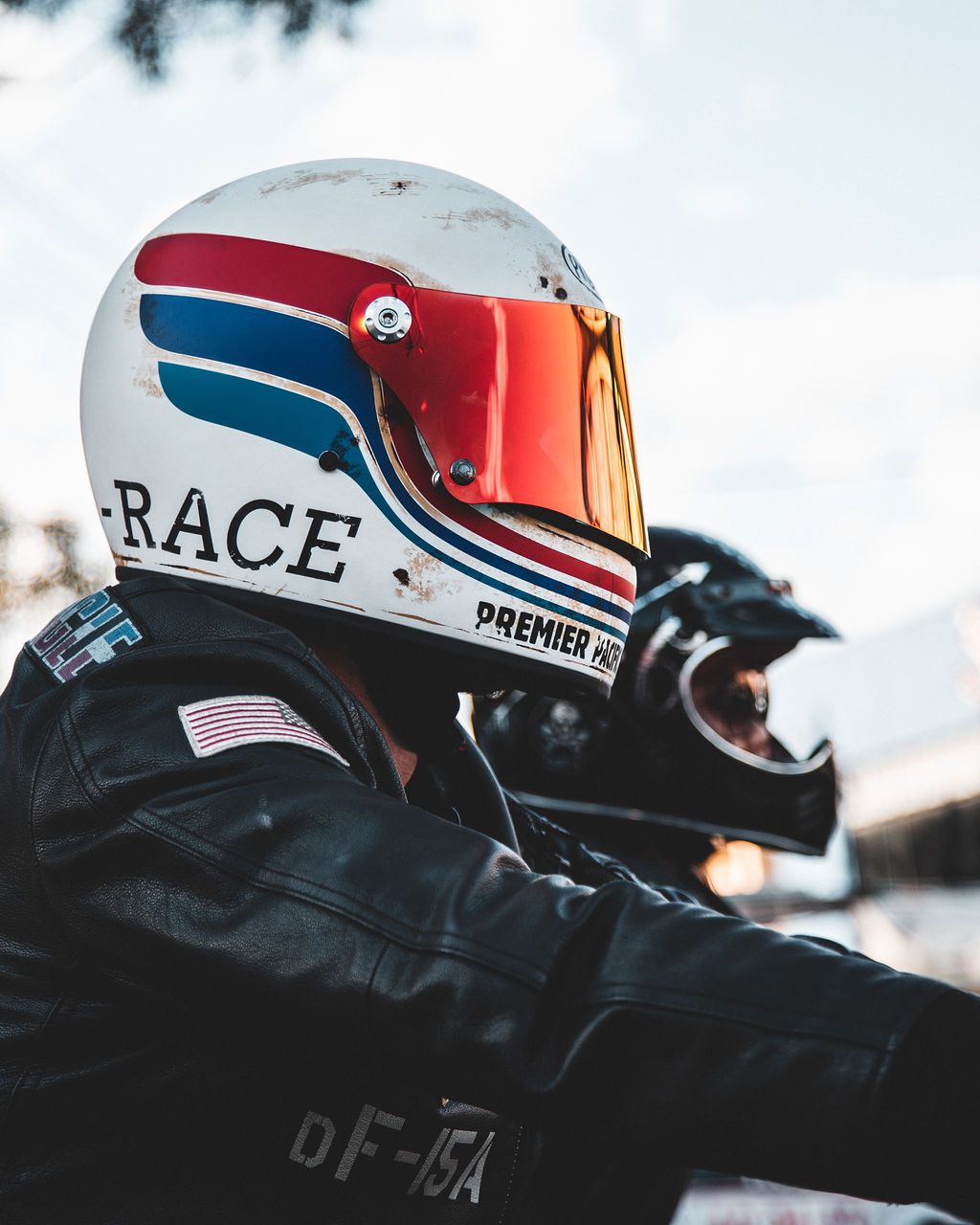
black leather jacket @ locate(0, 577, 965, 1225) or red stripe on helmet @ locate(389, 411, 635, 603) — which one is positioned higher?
red stripe on helmet @ locate(389, 411, 635, 603)

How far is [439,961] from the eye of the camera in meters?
1.00

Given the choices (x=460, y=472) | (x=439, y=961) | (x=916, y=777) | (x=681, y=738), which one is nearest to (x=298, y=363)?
(x=460, y=472)

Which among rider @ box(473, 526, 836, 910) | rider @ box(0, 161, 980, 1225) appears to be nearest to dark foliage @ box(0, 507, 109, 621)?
rider @ box(473, 526, 836, 910)

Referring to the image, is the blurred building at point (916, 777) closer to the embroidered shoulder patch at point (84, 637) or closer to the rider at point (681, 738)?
the rider at point (681, 738)

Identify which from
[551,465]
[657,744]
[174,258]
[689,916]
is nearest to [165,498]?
[174,258]

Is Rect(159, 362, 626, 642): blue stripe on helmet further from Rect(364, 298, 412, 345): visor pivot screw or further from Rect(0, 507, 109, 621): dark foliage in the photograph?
Rect(0, 507, 109, 621): dark foliage

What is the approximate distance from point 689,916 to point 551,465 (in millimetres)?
789

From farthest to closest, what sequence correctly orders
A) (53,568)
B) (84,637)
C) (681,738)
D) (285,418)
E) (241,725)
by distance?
1. (53,568)
2. (681,738)
3. (285,418)
4. (84,637)
5. (241,725)

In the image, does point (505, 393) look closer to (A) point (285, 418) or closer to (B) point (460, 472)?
(B) point (460, 472)

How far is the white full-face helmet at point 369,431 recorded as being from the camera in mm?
1614

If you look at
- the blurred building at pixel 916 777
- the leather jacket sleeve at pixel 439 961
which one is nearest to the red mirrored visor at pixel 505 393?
the leather jacket sleeve at pixel 439 961

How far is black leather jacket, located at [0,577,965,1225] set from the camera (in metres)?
0.93

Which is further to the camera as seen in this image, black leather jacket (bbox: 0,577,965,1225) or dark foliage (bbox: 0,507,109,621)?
dark foliage (bbox: 0,507,109,621)

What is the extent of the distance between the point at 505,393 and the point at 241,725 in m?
0.65
